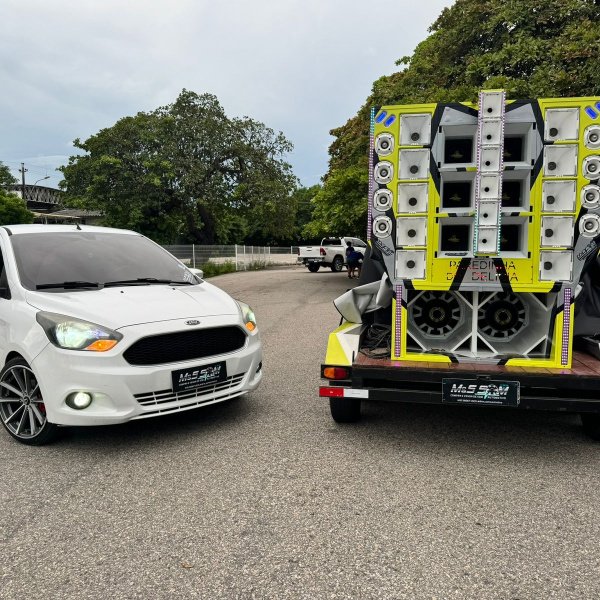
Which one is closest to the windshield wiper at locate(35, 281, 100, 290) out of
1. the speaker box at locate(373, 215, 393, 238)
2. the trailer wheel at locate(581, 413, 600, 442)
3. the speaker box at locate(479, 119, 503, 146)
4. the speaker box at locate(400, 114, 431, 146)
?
the speaker box at locate(373, 215, 393, 238)

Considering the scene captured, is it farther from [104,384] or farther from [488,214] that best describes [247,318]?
[488,214]

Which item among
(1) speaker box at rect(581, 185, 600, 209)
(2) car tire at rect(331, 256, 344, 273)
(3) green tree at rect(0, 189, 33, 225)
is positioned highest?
(3) green tree at rect(0, 189, 33, 225)

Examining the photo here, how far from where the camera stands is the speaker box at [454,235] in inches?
153

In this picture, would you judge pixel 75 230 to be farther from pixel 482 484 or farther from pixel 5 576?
pixel 482 484

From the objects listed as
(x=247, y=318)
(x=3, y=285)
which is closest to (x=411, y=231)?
(x=247, y=318)

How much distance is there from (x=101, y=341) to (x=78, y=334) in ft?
0.58

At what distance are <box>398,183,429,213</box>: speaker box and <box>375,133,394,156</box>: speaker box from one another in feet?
0.87

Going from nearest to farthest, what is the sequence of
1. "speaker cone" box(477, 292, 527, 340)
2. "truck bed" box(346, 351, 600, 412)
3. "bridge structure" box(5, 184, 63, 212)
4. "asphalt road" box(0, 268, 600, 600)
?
"asphalt road" box(0, 268, 600, 600) < "truck bed" box(346, 351, 600, 412) < "speaker cone" box(477, 292, 527, 340) < "bridge structure" box(5, 184, 63, 212)

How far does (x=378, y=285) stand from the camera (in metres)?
4.52

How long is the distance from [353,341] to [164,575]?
2309 mm

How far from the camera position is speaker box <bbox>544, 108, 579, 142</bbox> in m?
3.60

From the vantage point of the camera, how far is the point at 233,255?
28797 mm

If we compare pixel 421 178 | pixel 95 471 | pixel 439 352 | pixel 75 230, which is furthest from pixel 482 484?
pixel 75 230

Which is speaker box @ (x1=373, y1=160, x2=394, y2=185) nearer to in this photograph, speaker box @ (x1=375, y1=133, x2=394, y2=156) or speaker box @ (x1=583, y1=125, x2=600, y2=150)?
speaker box @ (x1=375, y1=133, x2=394, y2=156)
